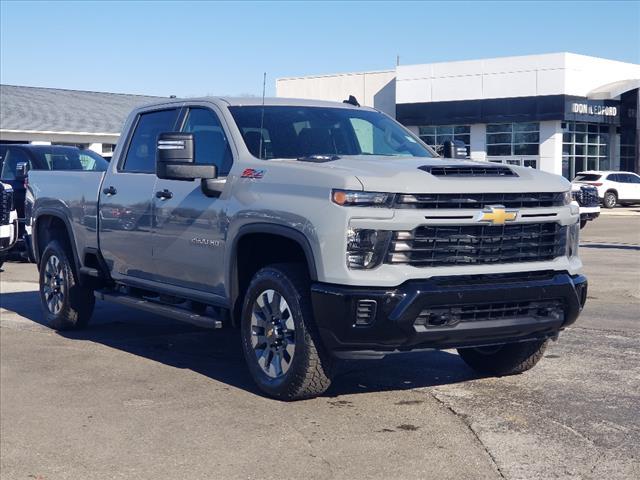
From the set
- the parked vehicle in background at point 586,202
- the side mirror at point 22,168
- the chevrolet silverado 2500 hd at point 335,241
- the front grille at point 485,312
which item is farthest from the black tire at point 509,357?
the parked vehicle in background at point 586,202

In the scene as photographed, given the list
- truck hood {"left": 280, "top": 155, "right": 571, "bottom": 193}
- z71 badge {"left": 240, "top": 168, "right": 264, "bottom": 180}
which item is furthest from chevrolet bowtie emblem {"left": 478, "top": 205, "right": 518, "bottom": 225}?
z71 badge {"left": 240, "top": 168, "right": 264, "bottom": 180}

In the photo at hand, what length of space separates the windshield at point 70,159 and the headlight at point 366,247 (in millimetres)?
11381

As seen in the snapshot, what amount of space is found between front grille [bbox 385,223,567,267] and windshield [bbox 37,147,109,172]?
448 inches

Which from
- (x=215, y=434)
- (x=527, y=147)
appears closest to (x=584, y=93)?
(x=527, y=147)

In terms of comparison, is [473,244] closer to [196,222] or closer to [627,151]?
[196,222]

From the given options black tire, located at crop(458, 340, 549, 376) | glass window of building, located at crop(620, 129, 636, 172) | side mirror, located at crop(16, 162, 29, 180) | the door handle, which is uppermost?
glass window of building, located at crop(620, 129, 636, 172)

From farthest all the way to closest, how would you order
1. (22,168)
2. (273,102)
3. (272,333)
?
(22,168), (273,102), (272,333)

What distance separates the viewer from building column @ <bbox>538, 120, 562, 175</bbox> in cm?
4750

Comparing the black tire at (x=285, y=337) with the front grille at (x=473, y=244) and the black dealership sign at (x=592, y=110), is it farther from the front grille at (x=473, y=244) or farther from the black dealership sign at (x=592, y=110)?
the black dealership sign at (x=592, y=110)

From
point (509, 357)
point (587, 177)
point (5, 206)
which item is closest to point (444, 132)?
point (587, 177)

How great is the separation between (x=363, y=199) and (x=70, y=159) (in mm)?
11885

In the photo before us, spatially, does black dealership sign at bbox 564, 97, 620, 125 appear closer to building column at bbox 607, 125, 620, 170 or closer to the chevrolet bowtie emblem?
building column at bbox 607, 125, 620, 170

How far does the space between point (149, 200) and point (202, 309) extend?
1038 mm

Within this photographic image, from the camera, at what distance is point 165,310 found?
7836mm
